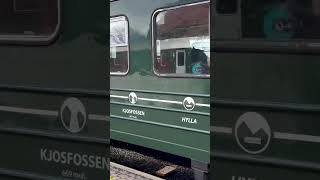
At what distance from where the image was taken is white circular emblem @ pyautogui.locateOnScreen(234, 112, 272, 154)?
1599 mm

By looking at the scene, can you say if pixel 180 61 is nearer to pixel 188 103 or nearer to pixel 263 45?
pixel 188 103

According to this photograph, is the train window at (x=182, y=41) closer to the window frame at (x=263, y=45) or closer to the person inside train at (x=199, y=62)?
the person inside train at (x=199, y=62)

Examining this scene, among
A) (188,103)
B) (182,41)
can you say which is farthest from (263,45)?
(182,41)

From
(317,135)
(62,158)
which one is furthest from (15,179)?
(317,135)

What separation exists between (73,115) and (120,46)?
15.9ft

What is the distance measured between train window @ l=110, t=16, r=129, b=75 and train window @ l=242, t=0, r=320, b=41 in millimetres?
4994

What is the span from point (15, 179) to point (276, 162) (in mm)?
1054

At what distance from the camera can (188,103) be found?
5.42m

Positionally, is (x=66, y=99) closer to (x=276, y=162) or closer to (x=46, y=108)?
(x=46, y=108)

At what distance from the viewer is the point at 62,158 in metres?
2.00

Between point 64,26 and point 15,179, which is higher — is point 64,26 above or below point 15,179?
above

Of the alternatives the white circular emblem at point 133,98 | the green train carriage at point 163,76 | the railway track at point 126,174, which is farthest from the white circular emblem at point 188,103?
the white circular emblem at point 133,98

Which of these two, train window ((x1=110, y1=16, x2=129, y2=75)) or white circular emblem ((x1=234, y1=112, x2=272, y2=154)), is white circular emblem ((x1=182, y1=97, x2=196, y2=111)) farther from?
white circular emblem ((x1=234, y1=112, x2=272, y2=154))

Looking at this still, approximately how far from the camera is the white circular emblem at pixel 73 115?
6.31 ft
